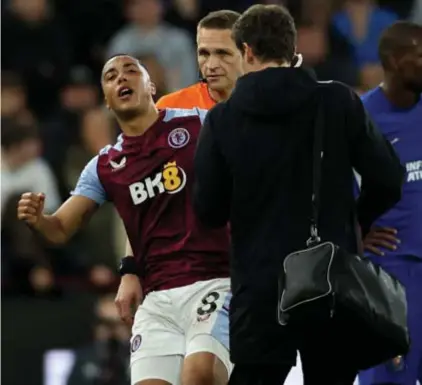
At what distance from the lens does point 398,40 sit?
6570 millimetres

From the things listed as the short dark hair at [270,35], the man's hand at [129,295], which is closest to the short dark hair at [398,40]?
the short dark hair at [270,35]

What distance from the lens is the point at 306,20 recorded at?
11.8 meters

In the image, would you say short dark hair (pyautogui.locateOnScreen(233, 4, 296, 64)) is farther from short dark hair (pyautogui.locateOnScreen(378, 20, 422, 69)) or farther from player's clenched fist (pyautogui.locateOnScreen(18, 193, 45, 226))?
short dark hair (pyautogui.locateOnScreen(378, 20, 422, 69))

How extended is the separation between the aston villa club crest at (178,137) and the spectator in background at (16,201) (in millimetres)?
4348

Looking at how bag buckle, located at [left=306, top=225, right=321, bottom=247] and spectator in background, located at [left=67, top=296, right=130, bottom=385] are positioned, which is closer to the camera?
bag buckle, located at [left=306, top=225, right=321, bottom=247]

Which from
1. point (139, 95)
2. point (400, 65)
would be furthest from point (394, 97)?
point (139, 95)

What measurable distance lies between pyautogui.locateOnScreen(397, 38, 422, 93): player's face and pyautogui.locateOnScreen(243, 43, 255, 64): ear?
4.64ft

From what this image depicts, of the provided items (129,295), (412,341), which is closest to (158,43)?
(412,341)

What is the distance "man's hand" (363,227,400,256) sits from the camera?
6480mm

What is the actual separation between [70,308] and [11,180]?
1203 millimetres

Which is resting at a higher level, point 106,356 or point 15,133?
point 15,133

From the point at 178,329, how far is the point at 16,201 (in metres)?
4.73

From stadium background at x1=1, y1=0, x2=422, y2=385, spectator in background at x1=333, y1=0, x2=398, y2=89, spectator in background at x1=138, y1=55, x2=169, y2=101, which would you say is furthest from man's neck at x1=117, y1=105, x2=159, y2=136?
spectator in background at x1=333, y1=0, x2=398, y2=89

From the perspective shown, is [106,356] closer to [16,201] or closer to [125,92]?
[16,201]
